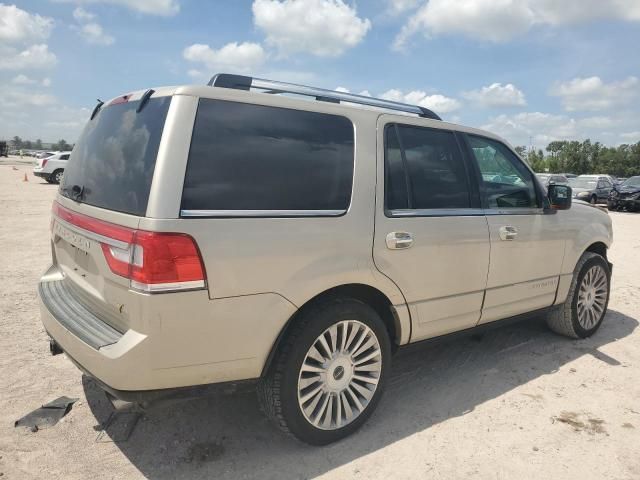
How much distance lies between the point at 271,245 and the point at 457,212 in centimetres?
153

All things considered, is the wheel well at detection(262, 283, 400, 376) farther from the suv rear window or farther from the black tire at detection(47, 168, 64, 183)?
the black tire at detection(47, 168, 64, 183)

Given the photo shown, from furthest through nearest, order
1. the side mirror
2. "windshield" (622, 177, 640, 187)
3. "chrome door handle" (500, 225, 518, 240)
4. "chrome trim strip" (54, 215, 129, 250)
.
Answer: "windshield" (622, 177, 640, 187) < the side mirror < "chrome door handle" (500, 225, 518, 240) < "chrome trim strip" (54, 215, 129, 250)

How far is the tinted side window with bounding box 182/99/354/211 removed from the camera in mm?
2330

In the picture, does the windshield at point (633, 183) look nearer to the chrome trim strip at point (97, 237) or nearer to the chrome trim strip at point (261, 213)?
the chrome trim strip at point (261, 213)

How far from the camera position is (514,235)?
12.2ft

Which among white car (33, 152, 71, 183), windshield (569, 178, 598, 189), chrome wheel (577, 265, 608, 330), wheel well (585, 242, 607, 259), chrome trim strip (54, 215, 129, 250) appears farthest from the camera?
white car (33, 152, 71, 183)

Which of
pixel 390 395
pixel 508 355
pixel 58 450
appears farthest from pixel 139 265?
pixel 508 355

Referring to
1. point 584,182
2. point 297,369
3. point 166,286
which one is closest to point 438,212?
point 297,369

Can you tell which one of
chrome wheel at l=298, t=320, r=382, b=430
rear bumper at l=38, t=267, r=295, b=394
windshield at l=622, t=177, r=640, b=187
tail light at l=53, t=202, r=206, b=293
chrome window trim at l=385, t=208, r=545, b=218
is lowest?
chrome wheel at l=298, t=320, r=382, b=430

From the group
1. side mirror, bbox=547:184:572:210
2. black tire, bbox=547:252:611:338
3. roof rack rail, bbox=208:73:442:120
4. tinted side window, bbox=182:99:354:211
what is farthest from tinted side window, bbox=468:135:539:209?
tinted side window, bbox=182:99:354:211

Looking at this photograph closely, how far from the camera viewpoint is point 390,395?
11.5 feet

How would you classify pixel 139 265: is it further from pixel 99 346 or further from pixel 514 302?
pixel 514 302

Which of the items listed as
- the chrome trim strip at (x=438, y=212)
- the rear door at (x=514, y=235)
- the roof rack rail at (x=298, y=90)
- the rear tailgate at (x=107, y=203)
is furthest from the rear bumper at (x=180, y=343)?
the rear door at (x=514, y=235)

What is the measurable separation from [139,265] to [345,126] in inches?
56.1
